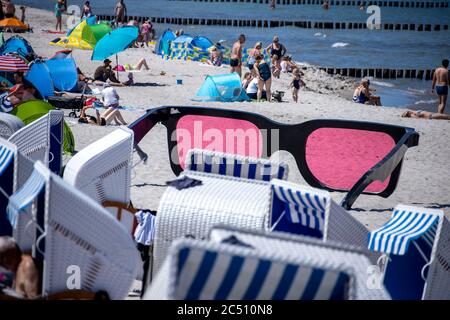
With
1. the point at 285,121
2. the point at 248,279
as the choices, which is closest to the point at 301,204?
the point at 248,279

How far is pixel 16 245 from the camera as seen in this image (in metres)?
3.80

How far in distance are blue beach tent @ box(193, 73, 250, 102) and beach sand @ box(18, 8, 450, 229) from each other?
49 centimetres

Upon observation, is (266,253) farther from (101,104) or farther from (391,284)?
(101,104)

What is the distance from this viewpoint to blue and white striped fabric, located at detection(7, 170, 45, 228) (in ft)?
11.9

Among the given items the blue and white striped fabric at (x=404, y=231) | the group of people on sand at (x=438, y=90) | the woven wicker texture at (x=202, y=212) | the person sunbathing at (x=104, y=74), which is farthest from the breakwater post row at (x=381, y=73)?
the woven wicker texture at (x=202, y=212)

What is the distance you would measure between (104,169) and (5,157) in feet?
2.23

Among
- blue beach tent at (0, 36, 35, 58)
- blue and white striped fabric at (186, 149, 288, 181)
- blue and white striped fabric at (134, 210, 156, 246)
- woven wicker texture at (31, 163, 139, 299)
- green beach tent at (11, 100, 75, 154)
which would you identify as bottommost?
blue beach tent at (0, 36, 35, 58)

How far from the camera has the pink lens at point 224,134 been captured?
7.35 meters

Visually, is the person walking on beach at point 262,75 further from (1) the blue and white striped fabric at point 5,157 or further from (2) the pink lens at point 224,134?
(1) the blue and white striped fabric at point 5,157

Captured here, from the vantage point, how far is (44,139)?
21.6ft

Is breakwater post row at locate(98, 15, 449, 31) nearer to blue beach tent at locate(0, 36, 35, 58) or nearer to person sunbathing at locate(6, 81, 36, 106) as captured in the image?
blue beach tent at locate(0, 36, 35, 58)

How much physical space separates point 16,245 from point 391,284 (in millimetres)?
2418

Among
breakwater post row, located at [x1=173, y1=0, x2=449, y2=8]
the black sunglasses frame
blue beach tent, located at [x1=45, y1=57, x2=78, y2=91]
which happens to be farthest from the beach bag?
breakwater post row, located at [x1=173, y1=0, x2=449, y2=8]

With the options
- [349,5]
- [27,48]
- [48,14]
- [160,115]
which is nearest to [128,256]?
[160,115]
